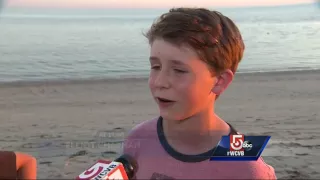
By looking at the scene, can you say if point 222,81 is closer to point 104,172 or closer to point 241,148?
point 241,148

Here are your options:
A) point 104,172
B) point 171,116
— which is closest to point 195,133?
point 171,116

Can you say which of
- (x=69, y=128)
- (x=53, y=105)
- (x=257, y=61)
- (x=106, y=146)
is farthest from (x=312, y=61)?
(x=106, y=146)

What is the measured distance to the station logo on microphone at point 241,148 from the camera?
4.66 feet

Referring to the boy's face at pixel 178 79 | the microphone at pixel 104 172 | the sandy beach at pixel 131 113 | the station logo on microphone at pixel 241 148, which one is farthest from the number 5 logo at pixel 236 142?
the sandy beach at pixel 131 113

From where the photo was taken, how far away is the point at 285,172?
10.8ft

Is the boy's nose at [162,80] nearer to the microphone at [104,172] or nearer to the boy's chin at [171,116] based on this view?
the boy's chin at [171,116]

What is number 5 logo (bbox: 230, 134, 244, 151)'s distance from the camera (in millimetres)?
1418

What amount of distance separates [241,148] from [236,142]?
2 cm

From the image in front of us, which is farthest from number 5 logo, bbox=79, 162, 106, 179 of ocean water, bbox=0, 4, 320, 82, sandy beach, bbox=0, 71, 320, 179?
ocean water, bbox=0, 4, 320, 82

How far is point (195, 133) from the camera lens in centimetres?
157

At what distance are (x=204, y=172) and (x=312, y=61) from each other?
252 inches

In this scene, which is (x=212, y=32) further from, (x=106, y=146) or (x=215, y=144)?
(x=106, y=146)

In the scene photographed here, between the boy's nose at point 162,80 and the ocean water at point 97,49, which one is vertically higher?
the boy's nose at point 162,80

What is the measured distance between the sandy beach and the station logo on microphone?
27.0 inches
